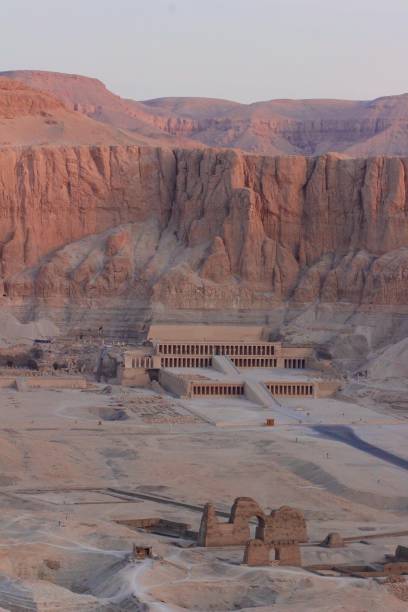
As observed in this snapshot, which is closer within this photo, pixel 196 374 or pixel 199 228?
pixel 196 374

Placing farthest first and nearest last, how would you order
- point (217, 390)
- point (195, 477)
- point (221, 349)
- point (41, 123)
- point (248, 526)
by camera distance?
point (41, 123)
point (221, 349)
point (217, 390)
point (195, 477)
point (248, 526)

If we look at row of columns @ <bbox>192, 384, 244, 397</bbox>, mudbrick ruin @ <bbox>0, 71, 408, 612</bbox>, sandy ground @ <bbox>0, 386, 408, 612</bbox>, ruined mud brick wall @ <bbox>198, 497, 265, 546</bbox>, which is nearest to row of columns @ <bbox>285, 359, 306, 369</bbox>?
mudbrick ruin @ <bbox>0, 71, 408, 612</bbox>

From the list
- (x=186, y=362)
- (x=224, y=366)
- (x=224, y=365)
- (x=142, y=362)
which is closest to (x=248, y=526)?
(x=224, y=366)

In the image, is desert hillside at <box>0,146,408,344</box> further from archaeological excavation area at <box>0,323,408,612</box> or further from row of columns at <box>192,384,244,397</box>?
row of columns at <box>192,384,244,397</box>

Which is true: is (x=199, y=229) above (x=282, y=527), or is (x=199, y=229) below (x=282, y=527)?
above

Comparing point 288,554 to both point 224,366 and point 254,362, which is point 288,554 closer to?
point 224,366

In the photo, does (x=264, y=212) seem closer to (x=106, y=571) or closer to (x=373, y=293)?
(x=373, y=293)

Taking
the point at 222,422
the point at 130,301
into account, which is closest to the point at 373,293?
the point at 130,301
